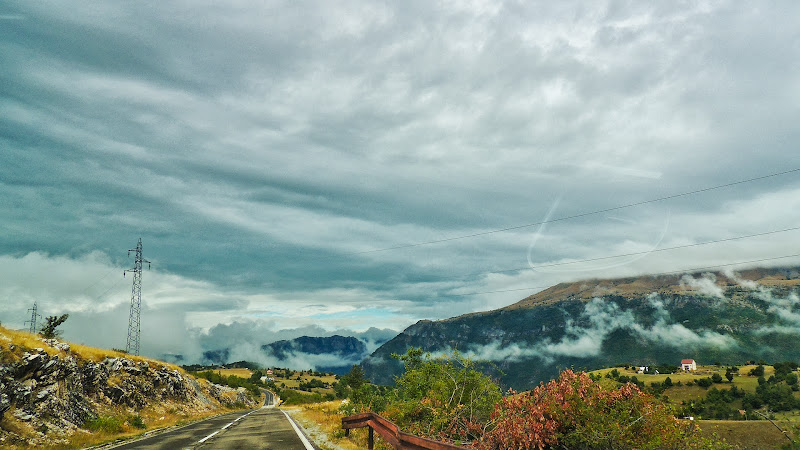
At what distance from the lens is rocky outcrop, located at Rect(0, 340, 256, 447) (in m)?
17.7

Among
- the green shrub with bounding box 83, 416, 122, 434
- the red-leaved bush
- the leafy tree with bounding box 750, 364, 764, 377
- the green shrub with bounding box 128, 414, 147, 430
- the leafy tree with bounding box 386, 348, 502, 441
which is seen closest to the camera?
the red-leaved bush

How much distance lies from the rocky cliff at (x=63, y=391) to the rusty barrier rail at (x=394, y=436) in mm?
11397

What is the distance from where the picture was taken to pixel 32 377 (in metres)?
19.8

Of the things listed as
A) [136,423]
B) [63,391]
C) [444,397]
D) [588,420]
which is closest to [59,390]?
[63,391]

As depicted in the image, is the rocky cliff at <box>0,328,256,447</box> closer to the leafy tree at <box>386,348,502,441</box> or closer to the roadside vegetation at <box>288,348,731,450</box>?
the leafy tree at <box>386,348,502,441</box>

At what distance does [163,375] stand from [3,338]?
22023mm

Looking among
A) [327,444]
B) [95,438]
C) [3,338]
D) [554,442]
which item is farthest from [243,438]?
[554,442]

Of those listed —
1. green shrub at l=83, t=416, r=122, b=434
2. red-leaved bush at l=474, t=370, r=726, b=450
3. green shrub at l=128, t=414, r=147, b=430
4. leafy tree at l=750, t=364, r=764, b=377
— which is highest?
red-leaved bush at l=474, t=370, r=726, b=450

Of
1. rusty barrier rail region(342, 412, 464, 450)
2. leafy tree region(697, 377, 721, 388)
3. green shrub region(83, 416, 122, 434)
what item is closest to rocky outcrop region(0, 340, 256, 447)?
green shrub region(83, 416, 122, 434)

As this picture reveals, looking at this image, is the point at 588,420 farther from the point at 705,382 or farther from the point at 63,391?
the point at 705,382

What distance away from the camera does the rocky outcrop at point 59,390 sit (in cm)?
1773

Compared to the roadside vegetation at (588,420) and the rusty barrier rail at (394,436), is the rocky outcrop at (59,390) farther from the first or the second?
the roadside vegetation at (588,420)

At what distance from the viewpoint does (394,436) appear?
10703 millimetres

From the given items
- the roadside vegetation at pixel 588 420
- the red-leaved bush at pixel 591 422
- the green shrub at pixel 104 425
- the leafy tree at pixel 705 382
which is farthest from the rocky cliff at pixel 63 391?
the leafy tree at pixel 705 382
